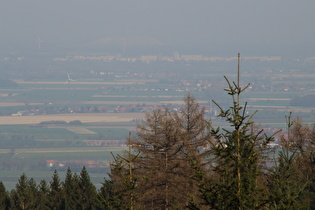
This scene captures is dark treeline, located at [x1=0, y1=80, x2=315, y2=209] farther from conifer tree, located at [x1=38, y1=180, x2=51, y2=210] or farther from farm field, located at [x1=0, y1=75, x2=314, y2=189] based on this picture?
farm field, located at [x1=0, y1=75, x2=314, y2=189]

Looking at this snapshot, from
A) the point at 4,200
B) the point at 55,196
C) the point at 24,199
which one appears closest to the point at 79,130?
the point at 55,196

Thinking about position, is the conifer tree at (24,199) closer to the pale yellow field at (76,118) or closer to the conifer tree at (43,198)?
the conifer tree at (43,198)

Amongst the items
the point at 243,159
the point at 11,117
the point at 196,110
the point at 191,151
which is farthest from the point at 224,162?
the point at 11,117

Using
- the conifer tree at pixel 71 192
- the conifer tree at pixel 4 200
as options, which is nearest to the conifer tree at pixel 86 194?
the conifer tree at pixel 71 192

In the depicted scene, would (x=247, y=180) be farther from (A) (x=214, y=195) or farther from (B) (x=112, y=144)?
(B) (x=112, y=144)

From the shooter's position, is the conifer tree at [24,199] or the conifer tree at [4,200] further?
the conifer tree at [4,200]

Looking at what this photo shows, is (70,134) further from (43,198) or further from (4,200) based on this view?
(43,198)
